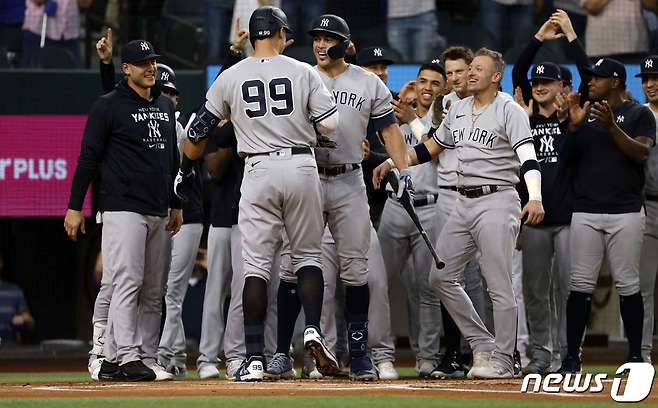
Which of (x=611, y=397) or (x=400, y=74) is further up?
(x=400, y=74)

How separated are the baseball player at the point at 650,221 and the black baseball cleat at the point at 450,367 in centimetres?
152

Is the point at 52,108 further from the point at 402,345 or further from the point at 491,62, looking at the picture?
the point at 491,62

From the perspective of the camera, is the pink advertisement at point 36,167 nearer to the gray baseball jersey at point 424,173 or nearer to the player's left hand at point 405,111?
the gray baseball jersey at point 424,173

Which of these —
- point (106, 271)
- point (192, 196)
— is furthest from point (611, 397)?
point (192, 196)

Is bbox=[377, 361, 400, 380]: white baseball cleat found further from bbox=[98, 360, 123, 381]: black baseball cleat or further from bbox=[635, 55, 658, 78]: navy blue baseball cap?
bbox=[635, 55, 658, 78]: navy blue baseball cap

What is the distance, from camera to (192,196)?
10242 millimetres

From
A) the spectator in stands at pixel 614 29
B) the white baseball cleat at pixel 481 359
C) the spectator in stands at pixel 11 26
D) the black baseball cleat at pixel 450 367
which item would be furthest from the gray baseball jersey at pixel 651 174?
the spectator in stands at pixel 11 26

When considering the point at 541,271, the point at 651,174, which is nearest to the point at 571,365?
the point at 541,271

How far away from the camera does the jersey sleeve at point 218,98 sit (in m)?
8.07

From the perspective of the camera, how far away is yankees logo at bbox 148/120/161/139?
859 centimetres

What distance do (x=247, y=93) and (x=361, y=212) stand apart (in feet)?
3.56

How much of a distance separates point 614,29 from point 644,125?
497cm

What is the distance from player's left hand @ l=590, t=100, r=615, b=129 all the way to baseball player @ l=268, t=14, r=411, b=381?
4.46 feet

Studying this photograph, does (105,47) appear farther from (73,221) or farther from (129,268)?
(129,268)
